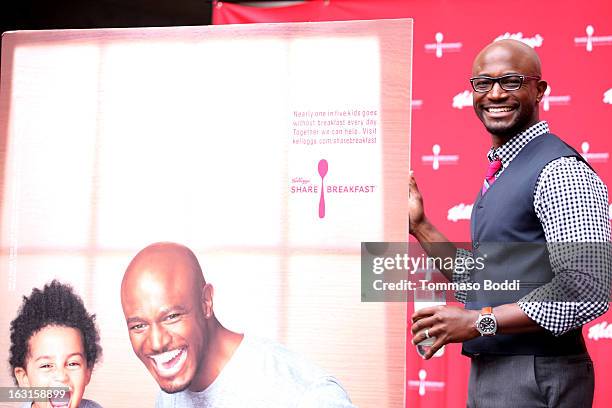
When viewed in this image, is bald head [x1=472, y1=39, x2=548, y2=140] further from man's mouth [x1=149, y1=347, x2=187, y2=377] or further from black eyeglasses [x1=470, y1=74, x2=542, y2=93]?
man's mouth [x1=149, y1=347, x2=187, y2=377]

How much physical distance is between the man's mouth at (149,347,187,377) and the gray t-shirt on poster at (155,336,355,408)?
0.19 ft

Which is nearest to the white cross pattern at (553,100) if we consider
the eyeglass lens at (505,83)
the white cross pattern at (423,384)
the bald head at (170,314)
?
the white cross pattern at (423,384)

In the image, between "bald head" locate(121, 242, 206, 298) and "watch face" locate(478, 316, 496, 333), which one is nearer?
"watch face" locate(478, 316, 496, 333)

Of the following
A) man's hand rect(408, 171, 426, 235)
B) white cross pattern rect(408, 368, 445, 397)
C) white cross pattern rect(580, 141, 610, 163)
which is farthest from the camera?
white cross pattern rect(408, 368, 445, 397)

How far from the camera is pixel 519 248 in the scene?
1.94 m

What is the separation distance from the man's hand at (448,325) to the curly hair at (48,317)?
877 millimetres

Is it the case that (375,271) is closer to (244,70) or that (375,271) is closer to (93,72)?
(244,70)

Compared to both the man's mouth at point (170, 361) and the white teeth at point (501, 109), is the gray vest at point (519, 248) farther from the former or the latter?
the man's mouth at point (170, 361)

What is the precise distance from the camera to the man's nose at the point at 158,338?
6.95 feet

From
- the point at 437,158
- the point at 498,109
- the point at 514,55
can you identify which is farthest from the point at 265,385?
the point at 437,158

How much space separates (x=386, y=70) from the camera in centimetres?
207

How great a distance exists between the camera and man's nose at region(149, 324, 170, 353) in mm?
2119

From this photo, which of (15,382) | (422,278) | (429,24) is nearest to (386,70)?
(422,278)

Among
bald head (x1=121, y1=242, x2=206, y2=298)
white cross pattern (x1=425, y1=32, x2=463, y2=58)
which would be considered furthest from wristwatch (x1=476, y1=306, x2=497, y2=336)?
white cross pattern (x1=425, y1=32, x2=463, y2=58)
